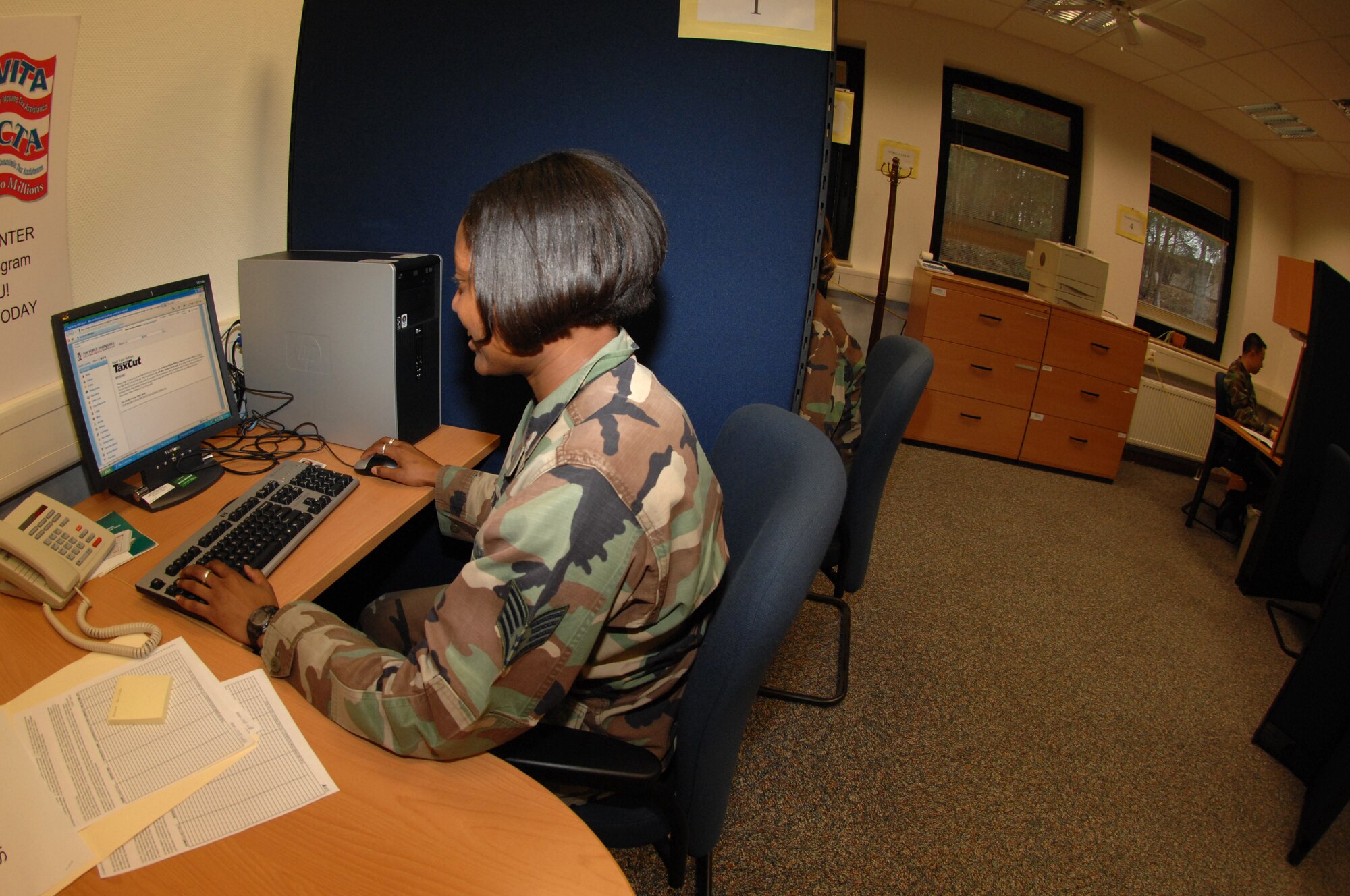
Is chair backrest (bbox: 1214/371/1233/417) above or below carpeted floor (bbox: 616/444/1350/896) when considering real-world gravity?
above

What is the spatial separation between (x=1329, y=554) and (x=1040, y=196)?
10.2ft

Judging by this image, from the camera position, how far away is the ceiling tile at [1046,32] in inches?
149

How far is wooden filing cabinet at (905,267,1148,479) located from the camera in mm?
3820

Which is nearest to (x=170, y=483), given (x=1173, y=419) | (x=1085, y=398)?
(x=1085, y=398)

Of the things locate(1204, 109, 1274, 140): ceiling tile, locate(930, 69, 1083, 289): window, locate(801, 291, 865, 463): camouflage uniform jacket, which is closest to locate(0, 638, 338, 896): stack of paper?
locate(801, 291, 865, 463): camouflage uniform jacket

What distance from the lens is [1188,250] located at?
4.54m

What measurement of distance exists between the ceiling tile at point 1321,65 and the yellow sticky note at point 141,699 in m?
4.79

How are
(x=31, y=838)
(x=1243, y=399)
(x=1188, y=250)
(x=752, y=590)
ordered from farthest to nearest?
(x=1188, y=250), (x=1243, y=399), (x=752, y=590), (x=31, y=838)

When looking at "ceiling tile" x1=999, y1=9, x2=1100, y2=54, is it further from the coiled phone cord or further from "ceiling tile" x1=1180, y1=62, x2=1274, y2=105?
the coiled phone cord

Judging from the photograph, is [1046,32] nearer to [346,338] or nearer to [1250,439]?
[1250,439]

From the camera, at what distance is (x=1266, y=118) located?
387 centimetres

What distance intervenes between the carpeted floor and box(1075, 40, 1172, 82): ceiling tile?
9.99 ft

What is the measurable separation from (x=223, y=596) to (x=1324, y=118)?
5.35m

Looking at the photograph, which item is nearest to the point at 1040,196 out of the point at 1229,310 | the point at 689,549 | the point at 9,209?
the point at 1229,310
